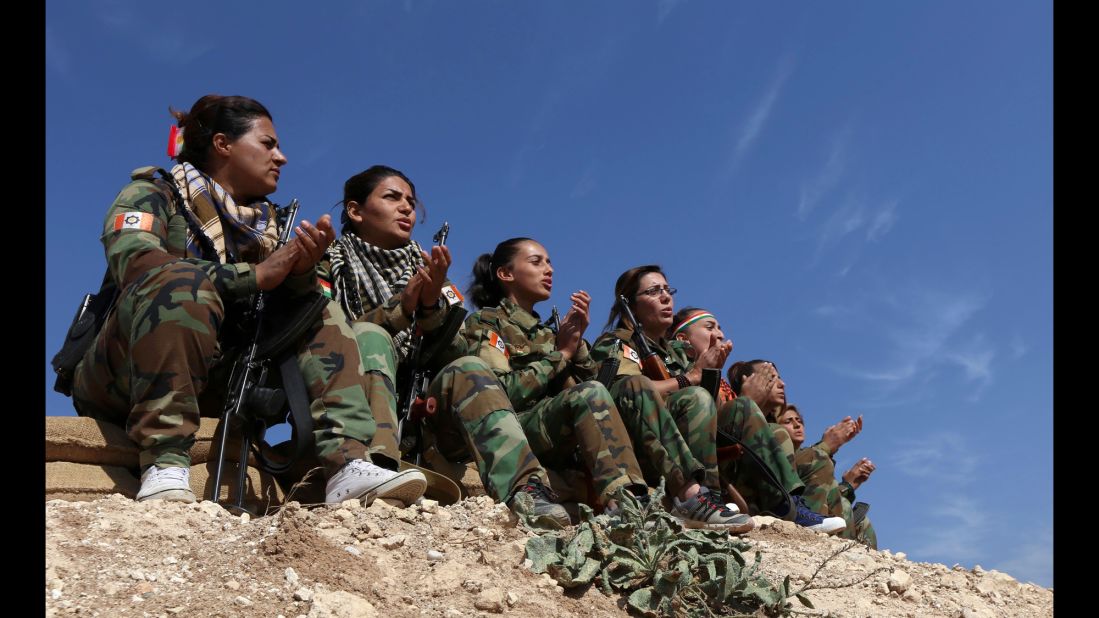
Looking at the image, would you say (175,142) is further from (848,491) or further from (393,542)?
(848,491)

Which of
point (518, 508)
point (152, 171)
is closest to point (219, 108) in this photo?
point (152, 171)

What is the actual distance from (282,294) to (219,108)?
3.99ft

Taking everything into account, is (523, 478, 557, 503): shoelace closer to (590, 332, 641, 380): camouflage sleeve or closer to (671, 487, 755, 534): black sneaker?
(671, 487, 755, 534): black sneaker

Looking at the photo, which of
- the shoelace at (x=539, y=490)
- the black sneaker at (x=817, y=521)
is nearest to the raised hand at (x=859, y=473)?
the black sneaker at (x=817, y=521)

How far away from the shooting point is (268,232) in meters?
5.18

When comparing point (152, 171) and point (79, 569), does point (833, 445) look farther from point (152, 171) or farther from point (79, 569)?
point (79, 569)

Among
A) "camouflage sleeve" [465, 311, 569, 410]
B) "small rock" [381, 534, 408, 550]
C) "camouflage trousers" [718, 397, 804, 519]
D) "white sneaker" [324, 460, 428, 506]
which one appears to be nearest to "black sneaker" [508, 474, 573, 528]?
"white sneaker" [324, 460, 428, 506]

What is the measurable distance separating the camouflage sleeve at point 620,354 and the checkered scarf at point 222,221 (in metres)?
2.55

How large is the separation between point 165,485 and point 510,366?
8.56ft

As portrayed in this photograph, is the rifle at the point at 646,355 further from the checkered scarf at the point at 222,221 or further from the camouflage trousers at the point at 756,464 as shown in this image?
the checkered scarf at the point at 222,221

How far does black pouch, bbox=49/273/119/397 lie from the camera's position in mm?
4520

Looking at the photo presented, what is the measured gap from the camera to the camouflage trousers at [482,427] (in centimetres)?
487

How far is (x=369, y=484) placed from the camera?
418 cm

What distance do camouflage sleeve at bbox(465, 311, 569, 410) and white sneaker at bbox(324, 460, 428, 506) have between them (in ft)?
4.97
